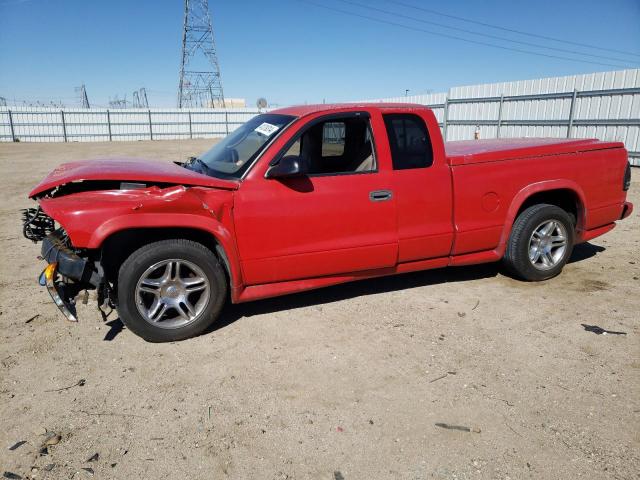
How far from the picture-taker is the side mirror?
11.8ft

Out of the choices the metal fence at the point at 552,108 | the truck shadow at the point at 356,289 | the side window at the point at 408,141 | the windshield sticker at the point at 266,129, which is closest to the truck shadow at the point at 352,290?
the truck shadow at the point at 356,289

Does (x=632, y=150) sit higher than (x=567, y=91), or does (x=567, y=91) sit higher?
(x=567, y=91)

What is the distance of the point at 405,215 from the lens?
416 cm

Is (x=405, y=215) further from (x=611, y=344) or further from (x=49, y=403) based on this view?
(x=49, y=403)

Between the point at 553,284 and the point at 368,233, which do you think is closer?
the point at 368,233

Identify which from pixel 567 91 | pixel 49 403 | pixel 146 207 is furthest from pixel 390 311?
pixel 567 91

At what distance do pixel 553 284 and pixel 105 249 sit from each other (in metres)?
4.34

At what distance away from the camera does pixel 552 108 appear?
15.5m

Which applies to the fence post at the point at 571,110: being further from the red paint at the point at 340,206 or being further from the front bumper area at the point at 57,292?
the front bumper area at the point at 57,292

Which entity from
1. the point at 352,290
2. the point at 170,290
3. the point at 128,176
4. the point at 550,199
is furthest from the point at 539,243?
the point at 128,176

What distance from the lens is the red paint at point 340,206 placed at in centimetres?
348

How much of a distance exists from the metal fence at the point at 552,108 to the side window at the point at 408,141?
12.2m

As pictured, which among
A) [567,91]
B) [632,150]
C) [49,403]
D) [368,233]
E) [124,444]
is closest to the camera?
[124,444]

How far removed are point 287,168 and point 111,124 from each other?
3417 centimetres
